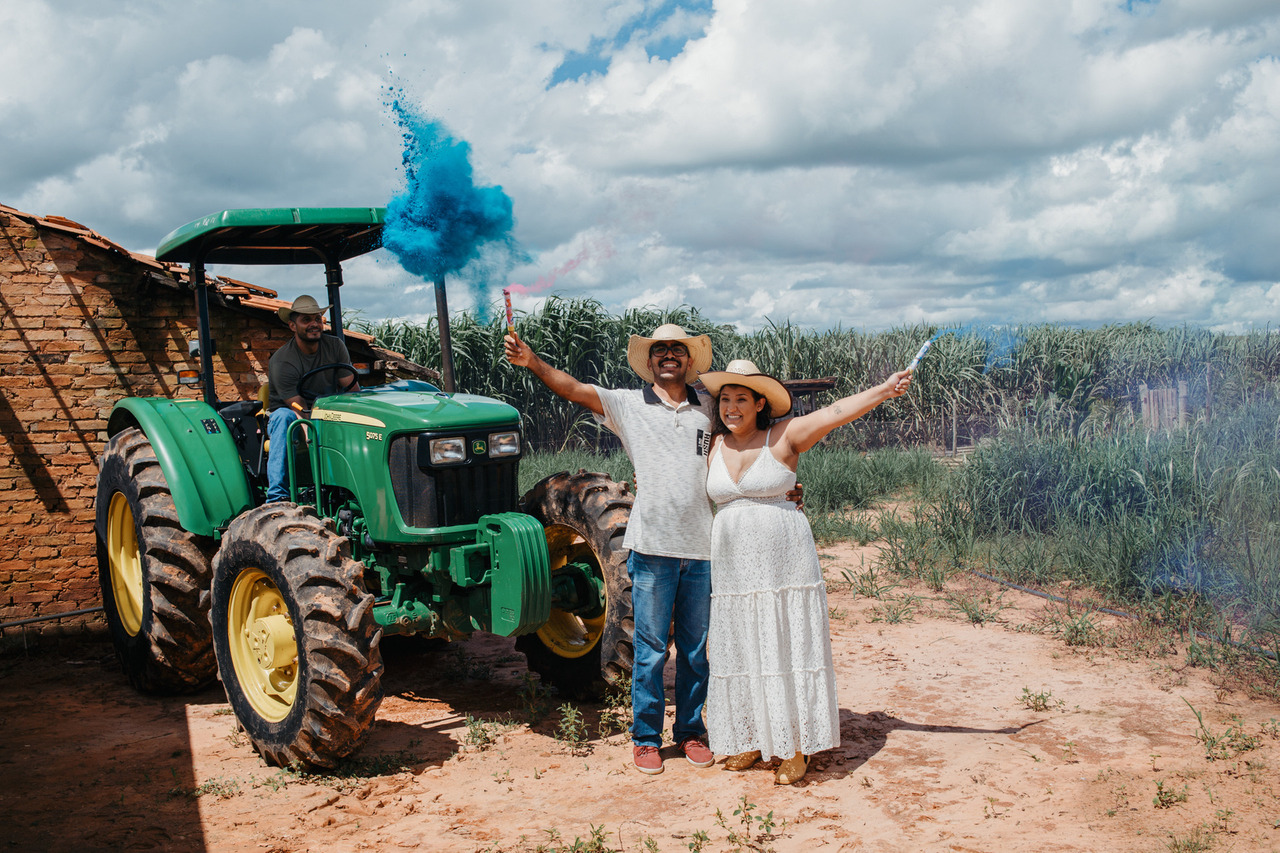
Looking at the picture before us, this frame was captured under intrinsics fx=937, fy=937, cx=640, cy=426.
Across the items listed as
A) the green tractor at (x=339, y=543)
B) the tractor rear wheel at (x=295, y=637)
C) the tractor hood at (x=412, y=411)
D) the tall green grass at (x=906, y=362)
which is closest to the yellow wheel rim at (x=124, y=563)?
the green tractor at (x=339, y=543)

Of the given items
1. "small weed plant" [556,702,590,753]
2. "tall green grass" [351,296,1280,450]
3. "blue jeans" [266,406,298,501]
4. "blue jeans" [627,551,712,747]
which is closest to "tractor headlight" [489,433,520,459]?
"blue jeans" [627,551,712,747]

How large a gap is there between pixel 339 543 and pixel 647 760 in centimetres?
167

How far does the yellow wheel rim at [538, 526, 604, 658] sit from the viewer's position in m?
4.98

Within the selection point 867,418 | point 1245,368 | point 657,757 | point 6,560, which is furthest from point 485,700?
point 1245,368

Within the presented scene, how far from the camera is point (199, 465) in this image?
525 cm

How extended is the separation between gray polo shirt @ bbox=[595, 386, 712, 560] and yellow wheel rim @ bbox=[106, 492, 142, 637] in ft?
12.3

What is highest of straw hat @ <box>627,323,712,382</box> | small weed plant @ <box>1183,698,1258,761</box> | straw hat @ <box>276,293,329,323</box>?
straw hat @ <box>276,293,329,323</box>

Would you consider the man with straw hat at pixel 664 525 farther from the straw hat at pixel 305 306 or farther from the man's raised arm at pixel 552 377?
the straw hat at pixel 305 306

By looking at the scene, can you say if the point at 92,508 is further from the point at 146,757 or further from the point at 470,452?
the point at 470,452

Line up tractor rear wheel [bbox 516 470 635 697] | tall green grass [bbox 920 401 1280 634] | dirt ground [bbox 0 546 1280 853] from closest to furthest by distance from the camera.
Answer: dirt ground [bbox 0 546 1280 853]
tractor rear wheel [bbox 516 470 635 697]
tall green grass [bbox 920 401 1280 634]

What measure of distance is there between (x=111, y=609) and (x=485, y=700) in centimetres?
271

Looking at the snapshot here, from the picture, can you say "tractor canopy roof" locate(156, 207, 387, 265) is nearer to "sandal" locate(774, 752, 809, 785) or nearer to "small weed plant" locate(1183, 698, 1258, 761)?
"sandal" locate(774, 752, 809, 785)

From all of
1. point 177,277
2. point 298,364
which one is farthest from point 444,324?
point 177,277

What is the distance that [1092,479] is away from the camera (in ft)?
26.7
